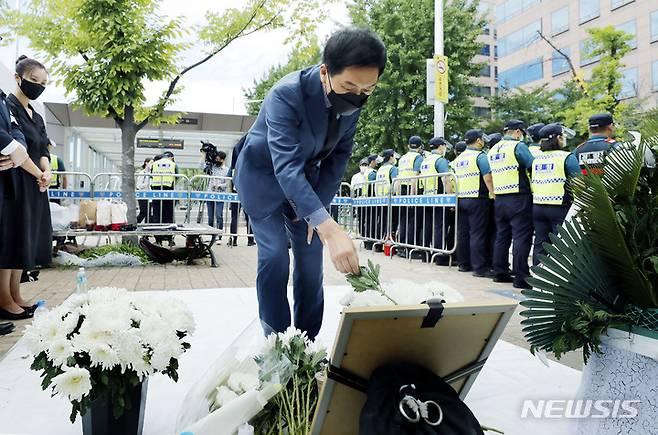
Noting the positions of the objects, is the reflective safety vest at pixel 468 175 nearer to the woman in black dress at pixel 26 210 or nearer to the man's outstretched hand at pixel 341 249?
the woman in black dress at pixel 26 210

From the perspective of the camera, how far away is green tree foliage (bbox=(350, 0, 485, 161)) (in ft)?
68.9

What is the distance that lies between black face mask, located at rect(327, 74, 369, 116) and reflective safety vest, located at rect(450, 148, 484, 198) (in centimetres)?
511

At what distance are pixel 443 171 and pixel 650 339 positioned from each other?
6.82 meters

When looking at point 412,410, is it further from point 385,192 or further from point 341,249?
point 385,192

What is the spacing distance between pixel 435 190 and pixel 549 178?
2806 millimetres

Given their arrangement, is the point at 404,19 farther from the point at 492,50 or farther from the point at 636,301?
the point at 492,50

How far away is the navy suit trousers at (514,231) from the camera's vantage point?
19.6 feet

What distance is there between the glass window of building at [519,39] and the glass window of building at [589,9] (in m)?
4.52

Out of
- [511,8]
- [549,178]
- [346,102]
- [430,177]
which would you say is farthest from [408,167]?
[511,8]

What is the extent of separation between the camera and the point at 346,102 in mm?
2172

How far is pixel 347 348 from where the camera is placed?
4.91ft

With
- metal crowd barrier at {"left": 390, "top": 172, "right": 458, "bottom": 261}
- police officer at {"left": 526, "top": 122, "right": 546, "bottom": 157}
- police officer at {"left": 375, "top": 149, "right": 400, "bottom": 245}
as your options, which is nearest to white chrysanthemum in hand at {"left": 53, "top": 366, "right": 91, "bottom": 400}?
police officer at {"left": 526, "top": 122, "right": 546, "bottom": 157}

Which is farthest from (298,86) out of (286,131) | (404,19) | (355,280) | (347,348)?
(404,19)

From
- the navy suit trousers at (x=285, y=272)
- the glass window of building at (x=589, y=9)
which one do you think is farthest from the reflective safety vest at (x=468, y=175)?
the glass window of building at (x=589, y=9)
